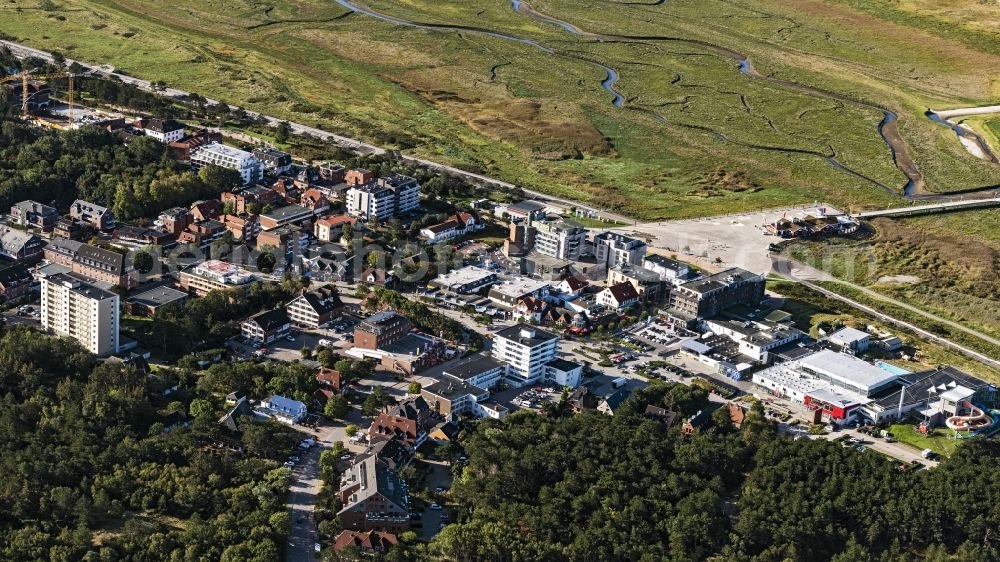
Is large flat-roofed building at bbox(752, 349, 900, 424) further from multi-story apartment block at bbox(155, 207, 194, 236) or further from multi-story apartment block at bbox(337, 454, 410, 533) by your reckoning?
multi-story apartment block at bbox(155, 207, 194, 236)

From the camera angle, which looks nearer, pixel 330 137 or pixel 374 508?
pixel 374 508

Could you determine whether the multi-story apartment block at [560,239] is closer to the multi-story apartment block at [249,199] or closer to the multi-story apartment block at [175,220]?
the multi-story apartment block at [249,199]

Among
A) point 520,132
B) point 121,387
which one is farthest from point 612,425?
point 520,132

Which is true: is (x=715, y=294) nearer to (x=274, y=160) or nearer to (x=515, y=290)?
(x=515, y=290)

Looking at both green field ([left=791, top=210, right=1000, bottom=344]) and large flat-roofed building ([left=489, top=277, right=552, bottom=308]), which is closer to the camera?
large flat-roofed building ([left=489, top=277, right=552, bottom=308])

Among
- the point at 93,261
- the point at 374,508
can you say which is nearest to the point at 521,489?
the point at 374,508

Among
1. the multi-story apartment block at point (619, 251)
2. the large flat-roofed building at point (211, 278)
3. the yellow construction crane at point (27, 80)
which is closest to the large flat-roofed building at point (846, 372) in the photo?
the multi-story apartment block at point (619, 251)

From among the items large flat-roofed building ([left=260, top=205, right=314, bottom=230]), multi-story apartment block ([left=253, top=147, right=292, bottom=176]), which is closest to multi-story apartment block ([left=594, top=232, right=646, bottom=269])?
large flat-roofed building ([left=260, top=205, right=314, bottom=230])
